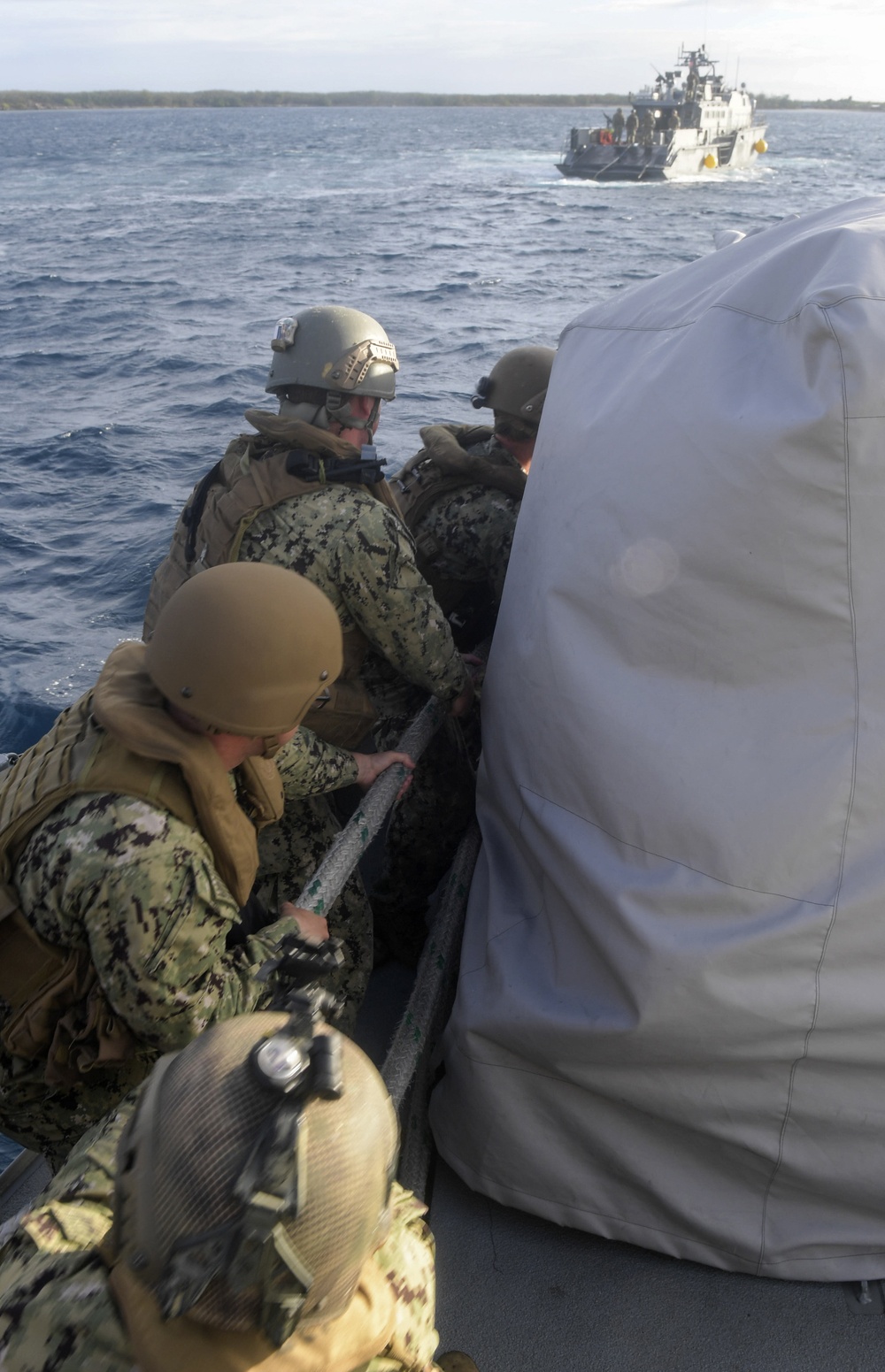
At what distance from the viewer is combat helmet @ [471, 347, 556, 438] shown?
396cm

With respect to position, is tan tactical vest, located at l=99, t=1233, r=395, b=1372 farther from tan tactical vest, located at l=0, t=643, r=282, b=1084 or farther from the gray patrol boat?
the gray patrol boat

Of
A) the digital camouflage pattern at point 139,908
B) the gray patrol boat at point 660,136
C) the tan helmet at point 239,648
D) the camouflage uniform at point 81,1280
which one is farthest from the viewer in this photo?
the gray patrol boat at point 660,136

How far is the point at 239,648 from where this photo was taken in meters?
2.04

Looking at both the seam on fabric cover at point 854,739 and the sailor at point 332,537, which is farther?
the sailor at point 332,537

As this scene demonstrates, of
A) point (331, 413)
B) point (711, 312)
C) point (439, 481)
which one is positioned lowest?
point (439, 481)

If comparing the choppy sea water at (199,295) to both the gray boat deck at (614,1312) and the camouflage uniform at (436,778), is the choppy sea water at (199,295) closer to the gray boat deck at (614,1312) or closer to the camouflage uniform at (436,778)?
the camouflage uniform at (436,778)

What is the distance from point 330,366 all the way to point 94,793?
79.5 inches

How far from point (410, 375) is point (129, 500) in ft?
16.8

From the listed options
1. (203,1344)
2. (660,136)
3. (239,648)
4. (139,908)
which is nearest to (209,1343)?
(203,1344)

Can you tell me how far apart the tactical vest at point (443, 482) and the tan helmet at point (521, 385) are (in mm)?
194

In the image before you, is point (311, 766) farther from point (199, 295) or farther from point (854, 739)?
point (199, 295)

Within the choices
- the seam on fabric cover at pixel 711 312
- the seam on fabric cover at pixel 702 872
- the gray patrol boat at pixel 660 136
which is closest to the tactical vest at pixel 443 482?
the seam on fabric cover at pixel 711 312

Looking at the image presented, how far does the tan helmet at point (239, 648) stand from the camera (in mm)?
2037

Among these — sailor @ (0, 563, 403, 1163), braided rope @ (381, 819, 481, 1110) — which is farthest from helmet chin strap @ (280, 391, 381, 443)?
sailor @ (0, 563, 403, 1163)
